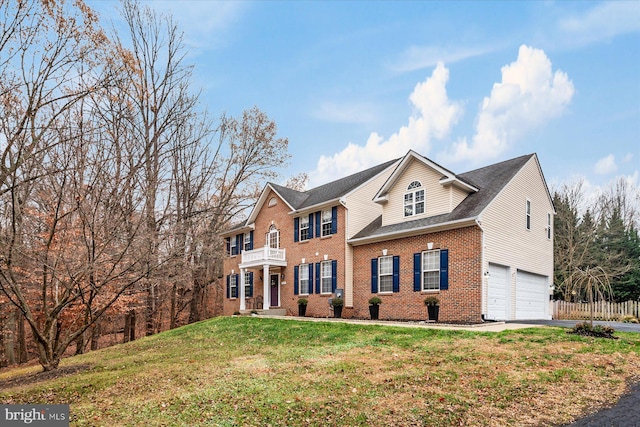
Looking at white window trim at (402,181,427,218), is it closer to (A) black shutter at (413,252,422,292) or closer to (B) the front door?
(A) black shutter at (413,252,422,292)

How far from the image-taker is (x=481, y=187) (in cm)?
1778

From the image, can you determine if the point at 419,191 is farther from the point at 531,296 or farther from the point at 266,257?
the point at 266,257

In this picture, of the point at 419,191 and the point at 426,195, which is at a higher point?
the point at 419,191

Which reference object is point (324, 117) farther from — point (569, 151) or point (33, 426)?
point (33, 426)

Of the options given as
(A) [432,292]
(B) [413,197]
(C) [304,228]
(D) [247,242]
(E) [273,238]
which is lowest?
(A) [432,292]

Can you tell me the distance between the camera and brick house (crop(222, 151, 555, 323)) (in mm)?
16203

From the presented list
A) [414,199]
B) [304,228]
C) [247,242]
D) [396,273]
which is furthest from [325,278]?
[247,242]

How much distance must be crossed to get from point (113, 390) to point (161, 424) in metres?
2.78

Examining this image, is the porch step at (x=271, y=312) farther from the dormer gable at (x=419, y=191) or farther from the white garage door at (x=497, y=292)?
the white garage door at (x=497, y=292)

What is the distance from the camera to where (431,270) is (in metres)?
17.2

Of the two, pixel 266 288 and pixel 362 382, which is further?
pixel 266 288

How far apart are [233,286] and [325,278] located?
937cm

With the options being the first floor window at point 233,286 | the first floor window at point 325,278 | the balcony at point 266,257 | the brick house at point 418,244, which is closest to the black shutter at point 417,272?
the brick house at point 418,244

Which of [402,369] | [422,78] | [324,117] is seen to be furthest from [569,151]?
[402,369]
